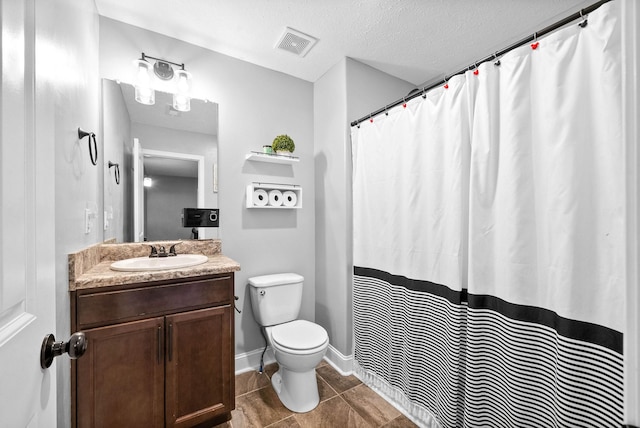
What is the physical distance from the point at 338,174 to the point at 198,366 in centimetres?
160

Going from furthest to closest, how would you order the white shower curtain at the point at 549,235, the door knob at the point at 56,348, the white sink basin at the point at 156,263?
the white sink basin at the point at 156,263 → the white shower curtain at the point at 549,235 → the door knob at the point at 56,348

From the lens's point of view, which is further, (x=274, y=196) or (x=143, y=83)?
(x=274, y=196)

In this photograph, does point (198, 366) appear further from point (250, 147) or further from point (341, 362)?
point (250, 147)

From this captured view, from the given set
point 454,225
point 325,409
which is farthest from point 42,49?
point 325,409

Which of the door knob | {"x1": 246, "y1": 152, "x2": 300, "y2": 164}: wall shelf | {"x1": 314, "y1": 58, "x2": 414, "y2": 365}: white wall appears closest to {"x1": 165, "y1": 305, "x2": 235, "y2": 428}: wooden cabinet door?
the door knob

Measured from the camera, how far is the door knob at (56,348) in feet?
1.77

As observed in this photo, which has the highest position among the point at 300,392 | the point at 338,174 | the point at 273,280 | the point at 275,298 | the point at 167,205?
the point at 338,174

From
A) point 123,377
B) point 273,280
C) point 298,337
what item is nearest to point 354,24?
point 273,280

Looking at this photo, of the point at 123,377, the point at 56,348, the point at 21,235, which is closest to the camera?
the point at 21,235

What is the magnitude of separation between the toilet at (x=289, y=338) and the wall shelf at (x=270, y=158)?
952 millimetres

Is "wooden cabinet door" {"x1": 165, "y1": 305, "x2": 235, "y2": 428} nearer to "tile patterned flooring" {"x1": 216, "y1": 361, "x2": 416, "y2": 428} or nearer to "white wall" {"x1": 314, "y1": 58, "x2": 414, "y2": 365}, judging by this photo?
"tile patterned flooring" {"x1": 216, "y1": 361, "x2": 416, "y2": 428}

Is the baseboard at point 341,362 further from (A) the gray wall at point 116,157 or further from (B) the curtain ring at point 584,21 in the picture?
(B) the curtain ring at point 584,21

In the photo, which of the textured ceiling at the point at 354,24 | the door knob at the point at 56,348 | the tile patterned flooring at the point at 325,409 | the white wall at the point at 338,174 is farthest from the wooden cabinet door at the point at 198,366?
the textured ceiling at the point at 354,24

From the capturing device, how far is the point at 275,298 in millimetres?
1995
